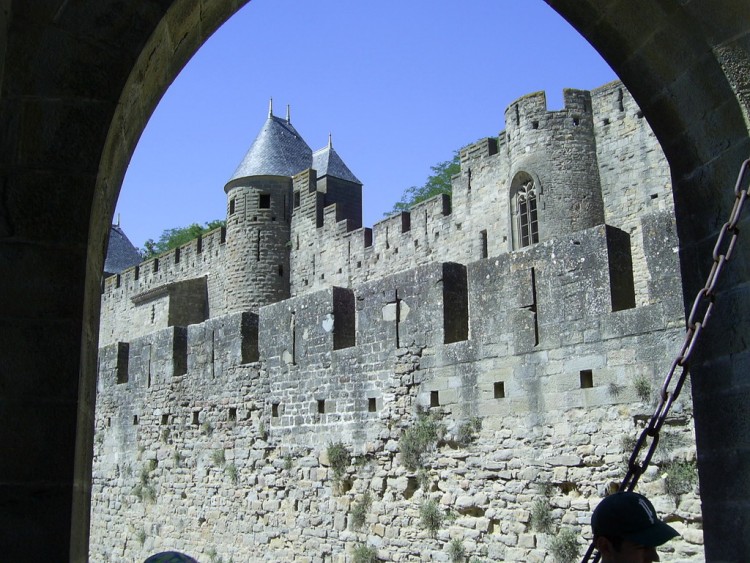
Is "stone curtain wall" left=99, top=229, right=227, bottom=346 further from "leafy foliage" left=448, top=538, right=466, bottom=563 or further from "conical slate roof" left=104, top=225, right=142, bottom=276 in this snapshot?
"leafy foliage" left=448, top=538, right=466, bottom=563

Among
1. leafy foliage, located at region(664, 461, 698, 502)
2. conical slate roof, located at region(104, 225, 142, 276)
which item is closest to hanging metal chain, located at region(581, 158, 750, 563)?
leafy foliage, located at region(664, 461, 698, 502)

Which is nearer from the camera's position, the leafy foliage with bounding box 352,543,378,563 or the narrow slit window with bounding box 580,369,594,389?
the narrow slit window with bounding box 580,369,594,389

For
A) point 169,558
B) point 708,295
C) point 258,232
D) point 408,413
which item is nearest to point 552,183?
point 258,232

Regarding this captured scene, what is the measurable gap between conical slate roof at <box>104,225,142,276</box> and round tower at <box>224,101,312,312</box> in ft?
43.7

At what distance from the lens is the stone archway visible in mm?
2654

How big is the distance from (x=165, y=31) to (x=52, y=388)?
121cm

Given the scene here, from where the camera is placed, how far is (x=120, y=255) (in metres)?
42.0

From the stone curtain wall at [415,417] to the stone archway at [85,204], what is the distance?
374 cm

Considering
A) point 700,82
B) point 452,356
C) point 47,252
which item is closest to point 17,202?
point 47,252

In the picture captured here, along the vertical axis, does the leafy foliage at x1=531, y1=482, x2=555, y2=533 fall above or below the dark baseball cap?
below

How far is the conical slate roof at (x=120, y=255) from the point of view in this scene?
4075cm

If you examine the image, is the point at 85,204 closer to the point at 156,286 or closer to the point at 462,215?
the point at 462,215

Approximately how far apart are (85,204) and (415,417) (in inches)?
254

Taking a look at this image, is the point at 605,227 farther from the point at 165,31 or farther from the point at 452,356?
the point at 165,31
